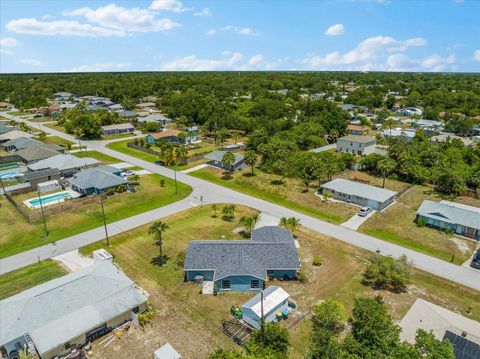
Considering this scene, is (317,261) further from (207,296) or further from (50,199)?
(50,199)

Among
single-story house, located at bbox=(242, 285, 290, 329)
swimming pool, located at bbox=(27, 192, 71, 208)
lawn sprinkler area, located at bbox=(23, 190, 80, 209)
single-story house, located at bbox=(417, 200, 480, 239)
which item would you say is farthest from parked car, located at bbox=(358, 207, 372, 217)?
swimming pool, located at bbox=(27, 192, 71, 208)

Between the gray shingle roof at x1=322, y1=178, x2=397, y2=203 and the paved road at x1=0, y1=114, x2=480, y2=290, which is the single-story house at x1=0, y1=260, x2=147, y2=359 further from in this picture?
the gray shingle roof at x1=322, y1=178, x2=397, y2=203

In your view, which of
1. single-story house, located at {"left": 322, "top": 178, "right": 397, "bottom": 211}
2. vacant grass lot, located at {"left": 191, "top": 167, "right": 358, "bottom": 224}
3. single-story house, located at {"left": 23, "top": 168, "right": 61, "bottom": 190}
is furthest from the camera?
single-story house, located at {"left": 23, "top": 168, "right": 61, "bottom": 190}

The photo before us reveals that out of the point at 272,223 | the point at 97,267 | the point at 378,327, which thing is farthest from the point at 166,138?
the point at 378,327

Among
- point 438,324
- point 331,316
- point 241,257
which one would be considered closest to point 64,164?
point 241,257

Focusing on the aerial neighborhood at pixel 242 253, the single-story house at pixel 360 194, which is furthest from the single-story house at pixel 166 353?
the single-story house at pixel 360 194

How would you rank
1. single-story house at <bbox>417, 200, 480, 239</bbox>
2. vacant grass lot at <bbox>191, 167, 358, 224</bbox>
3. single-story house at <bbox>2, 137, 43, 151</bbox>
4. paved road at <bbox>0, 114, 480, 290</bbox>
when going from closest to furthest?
1. paved road at <bbox>0, 114, 480, 290</bbox>
2. single-story house at <bbox>417, 200, 480, 239</bbox>
3. vacant grass lot at <bbox>191, 167, 358, 224</bbox>
4. single-story house at <bbox>2, 137, 43, 151</bbox>
